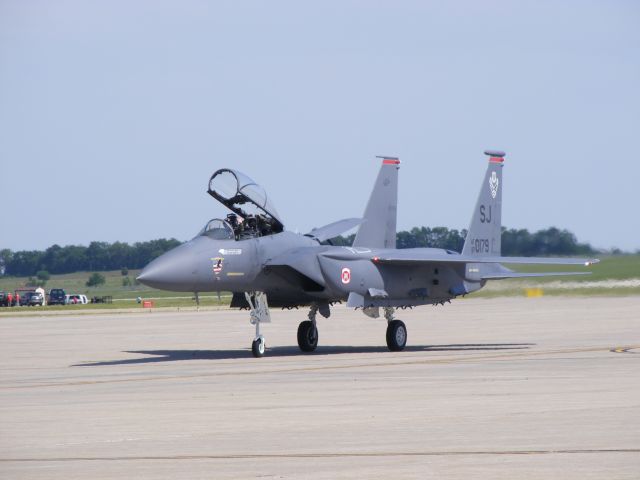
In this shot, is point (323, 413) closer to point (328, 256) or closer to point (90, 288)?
point (328, 256)

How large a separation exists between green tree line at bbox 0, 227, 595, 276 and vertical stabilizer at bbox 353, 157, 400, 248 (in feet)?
2.07

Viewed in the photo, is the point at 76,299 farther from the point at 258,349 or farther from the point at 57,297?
the point at 258,349

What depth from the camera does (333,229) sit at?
27.5 metres

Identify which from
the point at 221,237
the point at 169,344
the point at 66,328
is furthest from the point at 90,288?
the point at 221,237

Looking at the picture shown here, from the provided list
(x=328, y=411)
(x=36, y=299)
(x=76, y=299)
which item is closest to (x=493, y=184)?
(x=328, y=411)

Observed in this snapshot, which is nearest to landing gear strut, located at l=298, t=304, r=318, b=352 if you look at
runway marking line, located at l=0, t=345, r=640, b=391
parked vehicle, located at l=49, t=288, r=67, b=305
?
runway marking line, located at l=0, t=345, r=640, b=391

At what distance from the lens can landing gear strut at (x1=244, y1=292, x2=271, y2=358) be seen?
23750 millimetres

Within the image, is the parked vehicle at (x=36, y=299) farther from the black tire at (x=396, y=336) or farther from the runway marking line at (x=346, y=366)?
the runway marking line at (x=346, y=366)

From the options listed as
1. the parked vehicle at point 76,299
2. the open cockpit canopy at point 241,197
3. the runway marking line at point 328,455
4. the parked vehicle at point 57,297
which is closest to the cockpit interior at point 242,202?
the open cockpit canopy at point 241,197

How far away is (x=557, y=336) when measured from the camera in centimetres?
3042

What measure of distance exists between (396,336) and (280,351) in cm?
274

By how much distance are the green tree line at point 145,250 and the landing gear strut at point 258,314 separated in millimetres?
2145

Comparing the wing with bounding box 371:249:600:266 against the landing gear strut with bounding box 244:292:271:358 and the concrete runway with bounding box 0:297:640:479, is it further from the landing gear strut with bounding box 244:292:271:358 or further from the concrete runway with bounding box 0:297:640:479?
the landing gear strut with bounding box 244:292:271:358

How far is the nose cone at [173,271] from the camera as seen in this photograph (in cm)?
2136
